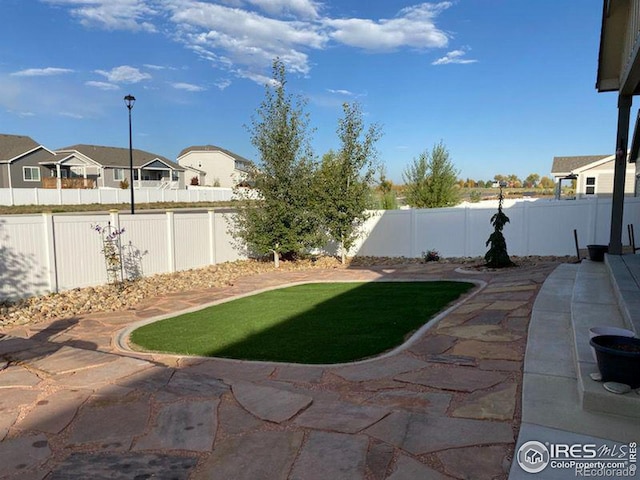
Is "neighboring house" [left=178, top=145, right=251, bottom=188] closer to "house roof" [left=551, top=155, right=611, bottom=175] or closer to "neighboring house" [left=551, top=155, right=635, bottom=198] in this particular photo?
"house roof" [left=551, top=155, right=611, bottom=175]

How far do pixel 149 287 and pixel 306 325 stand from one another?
15.3 feet

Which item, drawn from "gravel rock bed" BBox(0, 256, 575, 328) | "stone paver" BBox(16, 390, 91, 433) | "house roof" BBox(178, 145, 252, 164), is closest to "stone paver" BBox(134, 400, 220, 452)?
"stone paver" BBox(16, 390, 91, 433)

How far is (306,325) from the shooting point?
5973mm

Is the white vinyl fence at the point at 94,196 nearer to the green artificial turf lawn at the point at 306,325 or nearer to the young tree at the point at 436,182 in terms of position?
the young tree at the point at 436,182

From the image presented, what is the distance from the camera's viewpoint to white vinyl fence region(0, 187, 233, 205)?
100 ft

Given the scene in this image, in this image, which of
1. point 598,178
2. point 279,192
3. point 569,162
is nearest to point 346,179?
point 279,192

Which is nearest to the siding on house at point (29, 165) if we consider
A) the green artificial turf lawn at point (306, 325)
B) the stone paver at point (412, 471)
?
the green artificial turf lawn at point (306, 325)

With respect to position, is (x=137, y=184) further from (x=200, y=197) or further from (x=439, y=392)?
(x=439, y=392)

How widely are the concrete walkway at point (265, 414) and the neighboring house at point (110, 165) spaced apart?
42.7m

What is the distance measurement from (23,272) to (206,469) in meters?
7.03

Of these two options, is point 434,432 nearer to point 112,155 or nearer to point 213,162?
point 112,155

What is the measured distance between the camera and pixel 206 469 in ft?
8.07

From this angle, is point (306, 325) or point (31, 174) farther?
point (31, 174)
